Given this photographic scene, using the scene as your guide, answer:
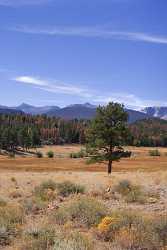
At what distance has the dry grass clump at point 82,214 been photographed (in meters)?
15.2

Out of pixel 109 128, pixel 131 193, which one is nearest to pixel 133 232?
pixel 131 193

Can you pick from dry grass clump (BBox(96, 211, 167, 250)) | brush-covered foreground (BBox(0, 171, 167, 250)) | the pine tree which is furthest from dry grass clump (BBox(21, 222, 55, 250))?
the pine tree

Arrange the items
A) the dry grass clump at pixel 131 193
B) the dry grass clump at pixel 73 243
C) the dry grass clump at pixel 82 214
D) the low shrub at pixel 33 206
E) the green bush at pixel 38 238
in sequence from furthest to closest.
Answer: the dry grass clump at pixel 131 193 → the low shrub at pixel 33 206 → the dry grass clump at pixel 82 214 → the green bush at pixel 38 238 → the dry grass clump at pixel 73 243

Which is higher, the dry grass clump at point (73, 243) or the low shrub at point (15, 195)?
the dry grass clump at point (73, 243)

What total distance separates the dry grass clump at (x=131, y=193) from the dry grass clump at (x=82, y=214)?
5770mm

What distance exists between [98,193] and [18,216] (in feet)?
29.2

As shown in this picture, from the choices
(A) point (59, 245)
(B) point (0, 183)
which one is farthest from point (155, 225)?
(B) point (0, 183)

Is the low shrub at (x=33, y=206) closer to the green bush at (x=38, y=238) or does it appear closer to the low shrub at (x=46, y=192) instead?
the low shrub at (x=46, y=192)

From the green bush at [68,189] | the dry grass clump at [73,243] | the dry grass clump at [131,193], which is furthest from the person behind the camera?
the green bush at [68,189]

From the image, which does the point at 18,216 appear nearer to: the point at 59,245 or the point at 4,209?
the point at 4,209

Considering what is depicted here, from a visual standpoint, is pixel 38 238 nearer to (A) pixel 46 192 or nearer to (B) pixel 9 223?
(B) pixel 9 223

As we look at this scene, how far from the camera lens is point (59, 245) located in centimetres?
1045

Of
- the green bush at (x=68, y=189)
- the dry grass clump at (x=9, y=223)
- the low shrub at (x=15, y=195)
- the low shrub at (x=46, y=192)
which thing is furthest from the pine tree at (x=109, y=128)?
the dry grass clump at (x=9, y=223)

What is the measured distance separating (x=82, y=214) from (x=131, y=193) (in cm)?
724
